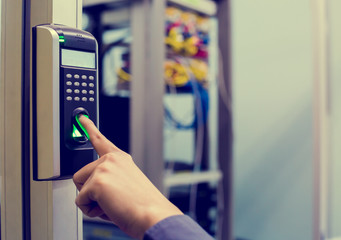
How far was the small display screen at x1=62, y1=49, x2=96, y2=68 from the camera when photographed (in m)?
0.48

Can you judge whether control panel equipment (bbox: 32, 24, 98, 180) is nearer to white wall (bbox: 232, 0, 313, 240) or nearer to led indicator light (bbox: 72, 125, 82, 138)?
led indicator light (bbox: 72, 125, 82, 138)

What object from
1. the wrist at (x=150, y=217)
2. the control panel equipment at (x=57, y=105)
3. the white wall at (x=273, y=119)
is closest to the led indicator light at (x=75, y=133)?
the control panel equipment at (x=57, y=105)

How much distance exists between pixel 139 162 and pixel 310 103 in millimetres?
1075

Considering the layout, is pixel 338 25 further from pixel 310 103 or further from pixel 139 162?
pixel 139 162

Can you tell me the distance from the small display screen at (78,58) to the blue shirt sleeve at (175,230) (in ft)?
0.73

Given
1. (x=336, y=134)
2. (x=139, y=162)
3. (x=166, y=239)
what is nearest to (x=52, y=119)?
(x=166, y=239)

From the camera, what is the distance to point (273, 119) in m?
2.07

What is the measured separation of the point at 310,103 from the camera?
1.95m

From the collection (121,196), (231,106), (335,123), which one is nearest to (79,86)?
(121,196)

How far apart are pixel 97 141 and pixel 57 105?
6 cm

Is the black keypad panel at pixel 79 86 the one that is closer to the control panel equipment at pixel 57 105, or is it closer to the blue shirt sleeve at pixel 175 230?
the control panel equipment at pixel 57 105

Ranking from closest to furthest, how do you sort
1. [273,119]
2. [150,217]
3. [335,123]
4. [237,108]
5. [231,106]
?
[150,217] < [231,106] < [335,123] < [273,119] < [237,108]

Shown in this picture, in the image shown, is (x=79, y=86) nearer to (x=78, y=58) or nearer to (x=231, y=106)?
(x=78, y=58)

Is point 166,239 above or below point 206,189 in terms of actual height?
above
